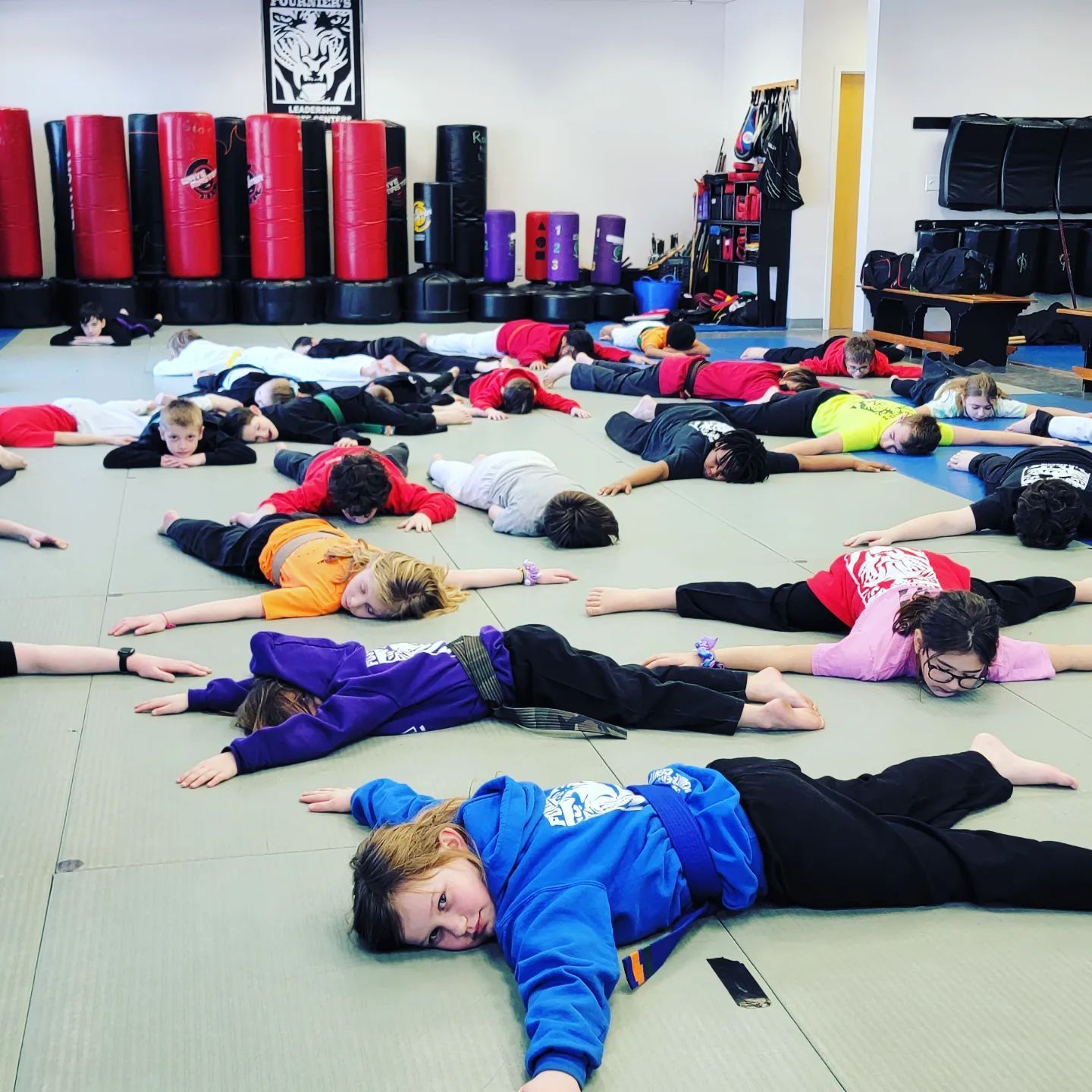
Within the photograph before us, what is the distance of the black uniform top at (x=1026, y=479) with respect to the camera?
4.96 metres

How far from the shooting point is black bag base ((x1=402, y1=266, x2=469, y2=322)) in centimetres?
1244

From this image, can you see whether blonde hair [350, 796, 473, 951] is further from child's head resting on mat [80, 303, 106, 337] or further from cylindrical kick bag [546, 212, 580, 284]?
cylindrical kick bag [546, 212, 580, 284]

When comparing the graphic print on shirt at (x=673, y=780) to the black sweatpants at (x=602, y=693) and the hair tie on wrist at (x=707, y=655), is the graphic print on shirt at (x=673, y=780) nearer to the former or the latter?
the black sweatpants at (x=602, y=693)

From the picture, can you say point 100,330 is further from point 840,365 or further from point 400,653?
point 400,653

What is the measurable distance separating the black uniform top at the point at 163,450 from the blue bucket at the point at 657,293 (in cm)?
761

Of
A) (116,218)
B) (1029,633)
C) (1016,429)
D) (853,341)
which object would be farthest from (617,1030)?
(116,218)

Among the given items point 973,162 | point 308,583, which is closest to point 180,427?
point 308,583

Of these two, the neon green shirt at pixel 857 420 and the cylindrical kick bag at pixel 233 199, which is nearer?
the neon green shirt at pixel 857 420

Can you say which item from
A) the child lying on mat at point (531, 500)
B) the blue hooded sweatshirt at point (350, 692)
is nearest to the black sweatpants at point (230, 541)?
the child lying on mat at point (531, 500)

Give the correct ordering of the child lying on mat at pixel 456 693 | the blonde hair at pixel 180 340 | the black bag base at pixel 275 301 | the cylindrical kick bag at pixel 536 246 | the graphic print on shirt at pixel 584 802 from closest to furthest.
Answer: the graphic print on shirt at pixel 584 802
the child lying on mat at pixel 456 693
the blonde hair at pixel 180 340
the black bag base at pixel 275 301
the cylindrical kick bag at pixel 536 246

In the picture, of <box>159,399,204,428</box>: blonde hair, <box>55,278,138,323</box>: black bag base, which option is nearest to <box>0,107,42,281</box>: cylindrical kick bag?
<box>55,278,138,323</box>: black bag base

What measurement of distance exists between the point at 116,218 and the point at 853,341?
7.32m

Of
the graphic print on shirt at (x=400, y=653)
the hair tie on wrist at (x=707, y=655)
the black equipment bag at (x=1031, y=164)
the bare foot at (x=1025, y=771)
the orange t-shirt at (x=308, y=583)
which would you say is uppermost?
the black equipment bag at (x=1031, y=164)

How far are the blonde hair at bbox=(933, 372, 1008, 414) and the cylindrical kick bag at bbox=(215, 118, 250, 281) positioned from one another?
773cm
